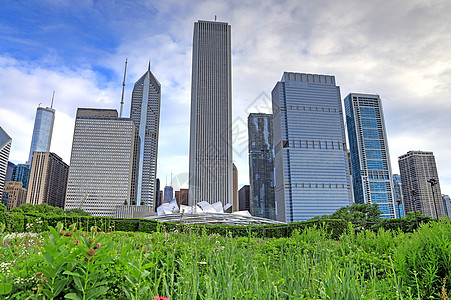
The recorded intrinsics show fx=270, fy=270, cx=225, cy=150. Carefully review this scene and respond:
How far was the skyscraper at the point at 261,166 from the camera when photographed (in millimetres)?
139375

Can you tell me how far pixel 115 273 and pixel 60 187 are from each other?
16118cm

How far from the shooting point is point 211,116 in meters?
98.2

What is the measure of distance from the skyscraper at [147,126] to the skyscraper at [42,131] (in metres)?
81.9

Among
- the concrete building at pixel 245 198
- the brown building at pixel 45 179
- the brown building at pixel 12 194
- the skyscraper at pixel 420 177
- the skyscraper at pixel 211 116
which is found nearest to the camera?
the skyscraper at pixel 211 116

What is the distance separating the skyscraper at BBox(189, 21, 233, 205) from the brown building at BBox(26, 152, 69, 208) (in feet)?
256

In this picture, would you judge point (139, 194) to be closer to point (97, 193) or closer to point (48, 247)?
point (97, 193)

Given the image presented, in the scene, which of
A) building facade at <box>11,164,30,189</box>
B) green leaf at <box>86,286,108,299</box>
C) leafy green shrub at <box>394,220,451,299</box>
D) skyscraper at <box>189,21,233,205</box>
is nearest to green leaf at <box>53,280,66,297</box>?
green leaf at <box>86,286,108,299</box>

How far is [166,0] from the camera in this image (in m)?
13.5

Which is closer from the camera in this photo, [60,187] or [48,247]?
[48,247]

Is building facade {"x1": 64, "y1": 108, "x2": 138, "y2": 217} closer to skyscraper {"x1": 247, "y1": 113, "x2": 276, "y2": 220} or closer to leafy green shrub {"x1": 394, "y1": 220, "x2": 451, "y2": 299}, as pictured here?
skyscraper {"x1": 247, "y1": 113, "x2": 276, "y2": 220}

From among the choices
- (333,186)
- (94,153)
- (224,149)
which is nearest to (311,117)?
(333,186)

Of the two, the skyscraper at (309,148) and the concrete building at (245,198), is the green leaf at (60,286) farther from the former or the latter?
the concrete building at (245,198)

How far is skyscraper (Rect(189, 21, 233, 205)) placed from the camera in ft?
305

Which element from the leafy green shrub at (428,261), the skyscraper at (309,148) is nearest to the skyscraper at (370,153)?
the skyscraper at (309,148)
